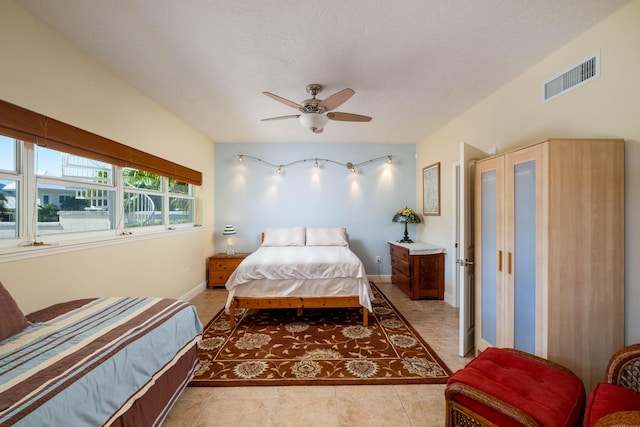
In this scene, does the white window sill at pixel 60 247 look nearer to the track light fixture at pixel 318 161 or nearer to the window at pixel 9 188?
the window at pixel 9 188

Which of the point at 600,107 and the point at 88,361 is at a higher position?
the point at 600,107

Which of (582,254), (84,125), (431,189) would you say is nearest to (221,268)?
(84,125)

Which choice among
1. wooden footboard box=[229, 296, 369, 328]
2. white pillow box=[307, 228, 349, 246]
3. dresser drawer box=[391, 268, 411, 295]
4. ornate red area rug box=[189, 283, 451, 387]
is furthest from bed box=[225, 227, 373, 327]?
white pillow box=[307, 228, 349, 246]

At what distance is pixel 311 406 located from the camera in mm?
1779

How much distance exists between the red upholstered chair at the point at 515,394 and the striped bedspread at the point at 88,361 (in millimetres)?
1671

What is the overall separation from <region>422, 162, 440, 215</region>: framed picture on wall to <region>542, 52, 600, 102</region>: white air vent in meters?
1.96

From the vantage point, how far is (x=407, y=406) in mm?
1778

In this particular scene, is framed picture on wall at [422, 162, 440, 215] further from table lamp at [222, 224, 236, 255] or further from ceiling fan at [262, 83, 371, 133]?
table lamp at [222, 224, 236, 255]

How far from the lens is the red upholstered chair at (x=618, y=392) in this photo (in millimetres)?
1085

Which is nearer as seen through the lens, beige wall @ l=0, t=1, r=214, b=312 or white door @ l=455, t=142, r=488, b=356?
beige wall @ l=0, t=1, r=214, b=312

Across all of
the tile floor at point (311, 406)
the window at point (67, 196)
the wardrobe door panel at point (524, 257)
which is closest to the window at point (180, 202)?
the window at point (67, 196)

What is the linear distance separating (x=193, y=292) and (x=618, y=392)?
4.42 meters

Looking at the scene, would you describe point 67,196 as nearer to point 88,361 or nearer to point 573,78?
point 88,361

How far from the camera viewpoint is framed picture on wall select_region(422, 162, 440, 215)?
406 cm
